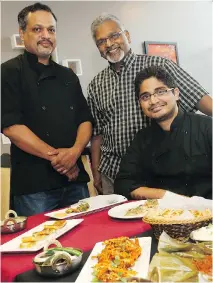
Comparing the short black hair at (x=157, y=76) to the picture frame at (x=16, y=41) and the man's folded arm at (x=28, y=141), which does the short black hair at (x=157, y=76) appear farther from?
the picture frame at (x=16, y=41)

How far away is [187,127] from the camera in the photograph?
138 centimetres

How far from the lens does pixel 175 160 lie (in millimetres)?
1335

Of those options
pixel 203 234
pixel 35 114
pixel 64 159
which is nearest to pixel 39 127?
pixel 35 114

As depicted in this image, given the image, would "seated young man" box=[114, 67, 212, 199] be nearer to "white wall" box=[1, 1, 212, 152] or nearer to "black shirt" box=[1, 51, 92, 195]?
"black shirt" box=[1, 51, 92, 195]

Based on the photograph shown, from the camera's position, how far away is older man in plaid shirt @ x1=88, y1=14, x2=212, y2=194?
1.58 meters

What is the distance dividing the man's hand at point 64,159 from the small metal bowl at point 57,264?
76 centimetres

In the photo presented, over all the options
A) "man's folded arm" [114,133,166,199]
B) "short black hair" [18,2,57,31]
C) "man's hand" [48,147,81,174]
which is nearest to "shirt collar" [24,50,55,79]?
"short black hair" [18,2,57,31]

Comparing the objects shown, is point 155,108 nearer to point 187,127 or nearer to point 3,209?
point 187,127

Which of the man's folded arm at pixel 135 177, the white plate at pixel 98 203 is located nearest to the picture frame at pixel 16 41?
the man's folded arm at pixel 135 177

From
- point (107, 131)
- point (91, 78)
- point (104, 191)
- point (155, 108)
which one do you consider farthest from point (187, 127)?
point (91, 78)

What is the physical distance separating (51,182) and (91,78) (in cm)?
71

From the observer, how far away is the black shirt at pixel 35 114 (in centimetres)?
147

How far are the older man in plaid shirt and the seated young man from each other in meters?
0.17

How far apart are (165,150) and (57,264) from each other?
2.70 feet
